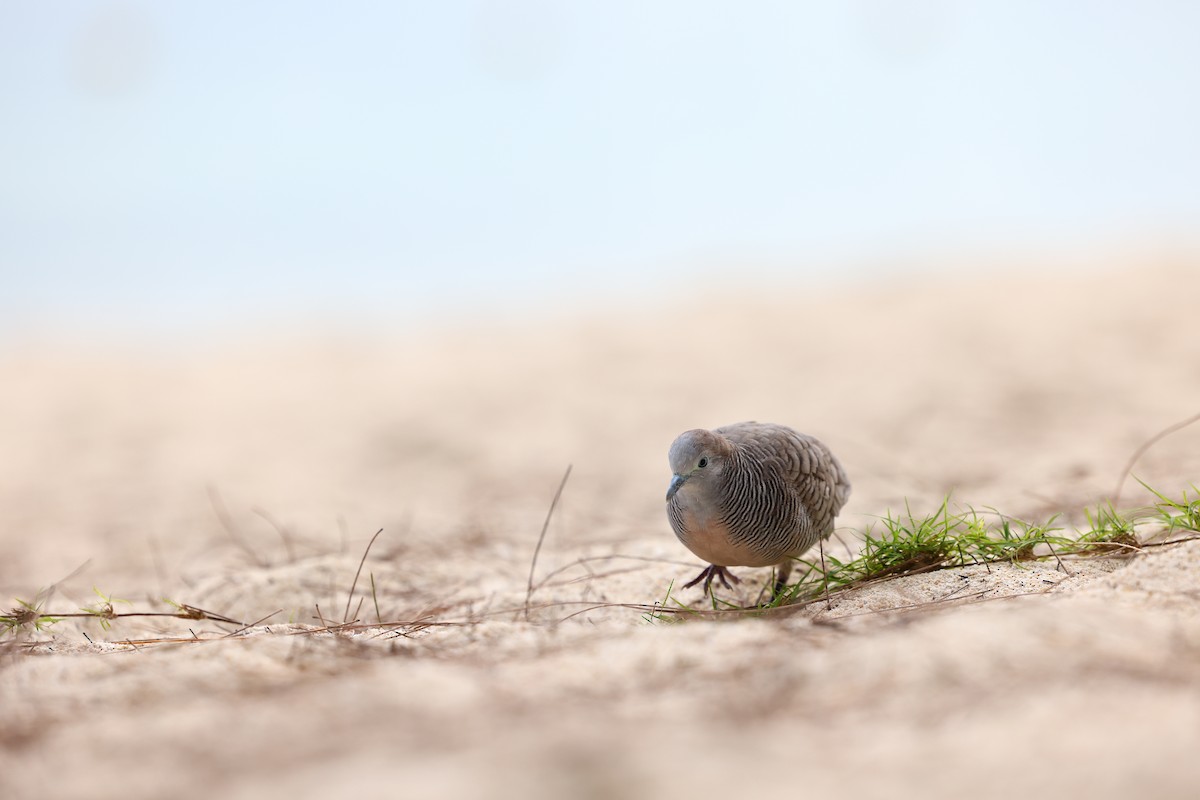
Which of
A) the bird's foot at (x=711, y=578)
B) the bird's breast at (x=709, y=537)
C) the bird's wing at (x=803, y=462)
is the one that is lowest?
the bird's foot at (x=711, y=578)

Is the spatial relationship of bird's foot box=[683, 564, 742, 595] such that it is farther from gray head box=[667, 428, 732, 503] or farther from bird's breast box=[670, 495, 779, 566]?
gray head box=[667, 428, 732, 503]

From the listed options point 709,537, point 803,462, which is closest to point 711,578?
point 709,537

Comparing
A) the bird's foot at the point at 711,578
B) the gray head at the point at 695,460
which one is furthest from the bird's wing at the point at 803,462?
the bird's foot at the point at 711,578

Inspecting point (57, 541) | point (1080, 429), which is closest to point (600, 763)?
point (57, 541)

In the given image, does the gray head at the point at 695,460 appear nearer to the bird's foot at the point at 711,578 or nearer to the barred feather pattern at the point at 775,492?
the barred feather pattern at the point at 775,492

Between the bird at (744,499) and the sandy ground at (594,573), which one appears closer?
the sandy ground at (594,573)

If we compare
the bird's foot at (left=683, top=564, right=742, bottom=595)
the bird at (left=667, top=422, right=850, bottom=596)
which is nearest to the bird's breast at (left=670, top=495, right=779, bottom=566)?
the bird at (left=667, top=422, right=850, bottom=596)
